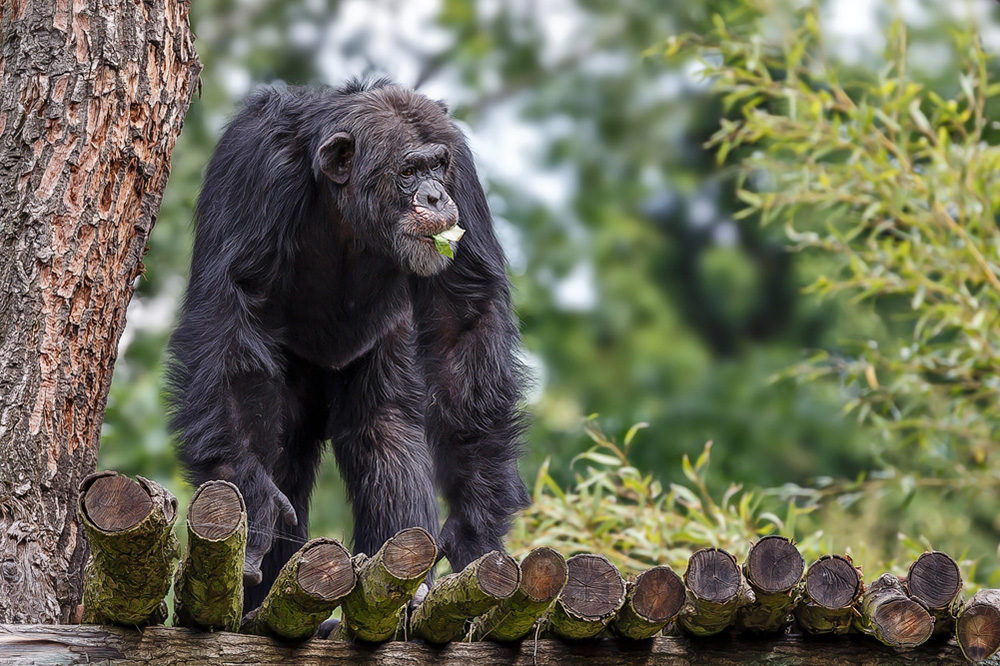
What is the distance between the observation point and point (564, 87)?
11.0 metres

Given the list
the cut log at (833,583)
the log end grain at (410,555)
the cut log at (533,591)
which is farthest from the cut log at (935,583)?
the log end grain at (410,555)

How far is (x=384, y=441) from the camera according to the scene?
138 inches

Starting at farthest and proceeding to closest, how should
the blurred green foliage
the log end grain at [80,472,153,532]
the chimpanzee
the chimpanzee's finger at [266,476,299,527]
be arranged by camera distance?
the blurred green foliage → the chimpanzee → the chimpanzee's finger at [266,476,299,527] → the log end grain at [80,472,153,532]

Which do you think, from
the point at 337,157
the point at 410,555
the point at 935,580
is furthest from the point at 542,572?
the point at 337,157

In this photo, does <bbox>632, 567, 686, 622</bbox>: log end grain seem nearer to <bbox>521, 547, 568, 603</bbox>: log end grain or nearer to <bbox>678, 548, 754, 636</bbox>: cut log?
<bbox>678, 548, 754, 636</bbox>: cut log

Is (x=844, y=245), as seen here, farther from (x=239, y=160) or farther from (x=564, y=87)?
(x=564, y=87)

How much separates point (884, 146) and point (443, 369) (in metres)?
2.71

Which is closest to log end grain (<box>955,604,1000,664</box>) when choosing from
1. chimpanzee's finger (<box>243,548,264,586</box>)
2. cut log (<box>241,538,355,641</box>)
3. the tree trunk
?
cut log (<box>241,538,355,641</box>)

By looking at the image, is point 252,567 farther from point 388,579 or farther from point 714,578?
point 714,578

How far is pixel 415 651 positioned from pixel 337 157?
1.46 meters

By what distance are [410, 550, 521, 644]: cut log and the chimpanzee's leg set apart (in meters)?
0.79

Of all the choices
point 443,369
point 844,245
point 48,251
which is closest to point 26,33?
point 48,251

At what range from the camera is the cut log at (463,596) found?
2.38 m

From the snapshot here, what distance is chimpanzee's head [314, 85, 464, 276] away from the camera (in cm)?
328
